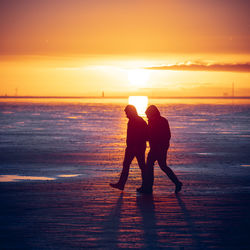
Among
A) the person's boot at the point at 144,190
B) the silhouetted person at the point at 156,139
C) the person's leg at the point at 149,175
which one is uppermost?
the silhouetted person at the point at 156,139

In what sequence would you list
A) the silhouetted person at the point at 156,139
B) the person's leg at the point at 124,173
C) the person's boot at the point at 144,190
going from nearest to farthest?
the person's boot at the point at 144,190 < the silhouetted person at the point at 156,139 < the person's leg at the point at 124,173

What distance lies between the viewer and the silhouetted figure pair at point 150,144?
10.2 metres

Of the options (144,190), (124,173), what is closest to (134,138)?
(124,173)

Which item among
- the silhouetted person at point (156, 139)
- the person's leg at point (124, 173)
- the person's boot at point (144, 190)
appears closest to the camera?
the person's boot at point (144, 190)

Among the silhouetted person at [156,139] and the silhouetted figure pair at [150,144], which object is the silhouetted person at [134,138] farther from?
the silhouetted person at [156,139]

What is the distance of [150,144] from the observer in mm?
10352

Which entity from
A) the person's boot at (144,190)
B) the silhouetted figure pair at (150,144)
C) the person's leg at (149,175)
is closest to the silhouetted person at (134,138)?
the silhouetted figure pair at (150,144)

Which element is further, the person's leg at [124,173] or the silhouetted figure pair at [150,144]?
the person's leg at [124,173]

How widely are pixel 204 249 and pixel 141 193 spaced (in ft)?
12.8

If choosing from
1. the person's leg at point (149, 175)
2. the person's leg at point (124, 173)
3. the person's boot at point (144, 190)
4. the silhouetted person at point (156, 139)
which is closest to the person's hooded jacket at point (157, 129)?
the silhouetted person at point (156, 139)

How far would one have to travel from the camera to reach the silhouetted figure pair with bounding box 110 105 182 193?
10180 mm

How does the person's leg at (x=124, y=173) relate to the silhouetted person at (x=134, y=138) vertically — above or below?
below

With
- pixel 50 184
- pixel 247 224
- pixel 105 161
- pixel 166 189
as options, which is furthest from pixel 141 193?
pixel 105 161

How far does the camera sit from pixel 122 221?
7.67 metres
